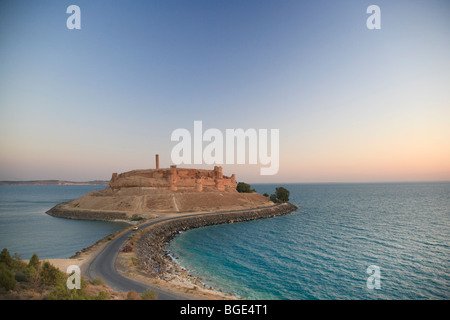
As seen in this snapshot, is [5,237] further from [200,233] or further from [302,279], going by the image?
[302,279]

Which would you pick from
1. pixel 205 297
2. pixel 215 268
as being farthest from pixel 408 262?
pixel 205 297

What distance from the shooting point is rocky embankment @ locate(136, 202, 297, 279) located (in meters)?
25.6

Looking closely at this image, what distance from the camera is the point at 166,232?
44031mm

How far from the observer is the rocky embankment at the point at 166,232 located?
25.6 m

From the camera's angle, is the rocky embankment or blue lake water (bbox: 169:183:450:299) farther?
the rocky embankment

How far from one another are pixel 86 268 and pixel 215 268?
14463 mm

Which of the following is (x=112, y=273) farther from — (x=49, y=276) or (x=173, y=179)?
(x=173, y=179)

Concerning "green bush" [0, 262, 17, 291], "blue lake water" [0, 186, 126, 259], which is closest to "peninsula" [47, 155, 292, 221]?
"blue lake water" [0, 186, 126, 259]

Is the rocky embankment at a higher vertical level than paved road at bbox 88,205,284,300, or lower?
lower

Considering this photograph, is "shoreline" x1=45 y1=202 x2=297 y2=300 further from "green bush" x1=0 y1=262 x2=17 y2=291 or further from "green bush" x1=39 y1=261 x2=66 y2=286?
"green bush" x1=0 y1=262 x2=17 y2=291

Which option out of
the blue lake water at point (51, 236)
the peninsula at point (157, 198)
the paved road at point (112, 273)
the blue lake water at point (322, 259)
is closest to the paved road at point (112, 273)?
the paved road at point (112, 273)

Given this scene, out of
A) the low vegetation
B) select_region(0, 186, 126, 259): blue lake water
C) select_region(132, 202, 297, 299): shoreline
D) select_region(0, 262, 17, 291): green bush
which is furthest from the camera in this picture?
select_region(0, 186, 126, 259): blue lake water

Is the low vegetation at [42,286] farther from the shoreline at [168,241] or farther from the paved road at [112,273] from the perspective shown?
the shoreline at [168,241]

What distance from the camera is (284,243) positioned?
37.8m
